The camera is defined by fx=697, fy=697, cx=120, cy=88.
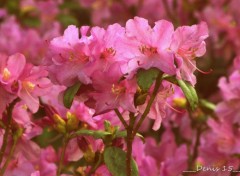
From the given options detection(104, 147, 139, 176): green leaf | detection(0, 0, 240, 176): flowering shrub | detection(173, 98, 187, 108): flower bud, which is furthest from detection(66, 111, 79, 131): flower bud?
detection(173, 98, 187, 108): flower bud

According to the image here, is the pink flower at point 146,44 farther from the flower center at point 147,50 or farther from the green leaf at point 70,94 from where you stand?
the green leaf at point 70,94

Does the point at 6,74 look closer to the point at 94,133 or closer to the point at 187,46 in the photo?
the point at 94,133

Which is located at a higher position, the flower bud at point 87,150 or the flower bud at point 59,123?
the flower bud at point 59,123

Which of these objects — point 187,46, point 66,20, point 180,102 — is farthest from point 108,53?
point 66,20

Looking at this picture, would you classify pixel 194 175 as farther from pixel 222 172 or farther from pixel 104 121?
pixel 104 121

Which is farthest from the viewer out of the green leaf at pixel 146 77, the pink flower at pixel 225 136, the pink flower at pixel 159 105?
the pink flower at pixel 225 136

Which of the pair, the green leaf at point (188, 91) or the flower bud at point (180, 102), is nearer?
the green leaf at point (188, 91)

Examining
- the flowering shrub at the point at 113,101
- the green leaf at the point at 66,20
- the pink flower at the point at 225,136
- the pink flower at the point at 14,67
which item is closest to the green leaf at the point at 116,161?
the flowering shrub at the point at 113,101

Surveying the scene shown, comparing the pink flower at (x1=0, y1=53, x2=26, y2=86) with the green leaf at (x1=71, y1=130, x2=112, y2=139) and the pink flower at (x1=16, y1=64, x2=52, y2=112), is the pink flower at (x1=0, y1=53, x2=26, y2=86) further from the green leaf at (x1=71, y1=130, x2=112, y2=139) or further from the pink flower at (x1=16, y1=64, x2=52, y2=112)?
the green leaf at (x1=71, y1=130, x2=112, y2=139)
